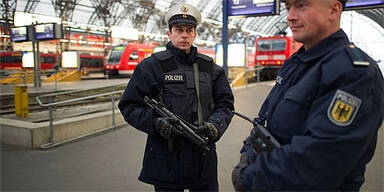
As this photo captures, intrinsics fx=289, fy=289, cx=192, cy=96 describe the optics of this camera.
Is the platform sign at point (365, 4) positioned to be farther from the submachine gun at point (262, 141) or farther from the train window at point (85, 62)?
the train window at point (85, 62)

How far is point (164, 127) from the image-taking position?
1880 mm

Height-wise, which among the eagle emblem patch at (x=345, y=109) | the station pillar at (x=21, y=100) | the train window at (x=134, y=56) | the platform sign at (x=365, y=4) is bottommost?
the station pillar at (x=21, y=100)

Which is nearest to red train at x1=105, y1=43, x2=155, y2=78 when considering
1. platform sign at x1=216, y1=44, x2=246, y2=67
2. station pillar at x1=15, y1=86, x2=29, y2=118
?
platform sign at x1=216, y1=44, x2=246, y2=67

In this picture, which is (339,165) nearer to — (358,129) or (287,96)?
(358,129)

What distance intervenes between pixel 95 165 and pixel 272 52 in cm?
1477

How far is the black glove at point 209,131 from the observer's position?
6.44ft

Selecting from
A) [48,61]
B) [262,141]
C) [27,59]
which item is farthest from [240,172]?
[48,61]

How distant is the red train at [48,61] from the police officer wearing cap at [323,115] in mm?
20256

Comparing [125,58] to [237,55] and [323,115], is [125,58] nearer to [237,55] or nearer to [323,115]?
[237,55]

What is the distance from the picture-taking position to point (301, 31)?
1.25 metres

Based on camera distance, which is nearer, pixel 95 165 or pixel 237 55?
pixel 95 165

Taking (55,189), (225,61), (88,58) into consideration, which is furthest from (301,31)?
(88,58)

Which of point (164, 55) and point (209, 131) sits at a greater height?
point (164, 55)

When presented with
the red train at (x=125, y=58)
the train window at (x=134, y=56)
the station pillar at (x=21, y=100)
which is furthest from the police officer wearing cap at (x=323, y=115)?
the train window at (x=134, y=56)
